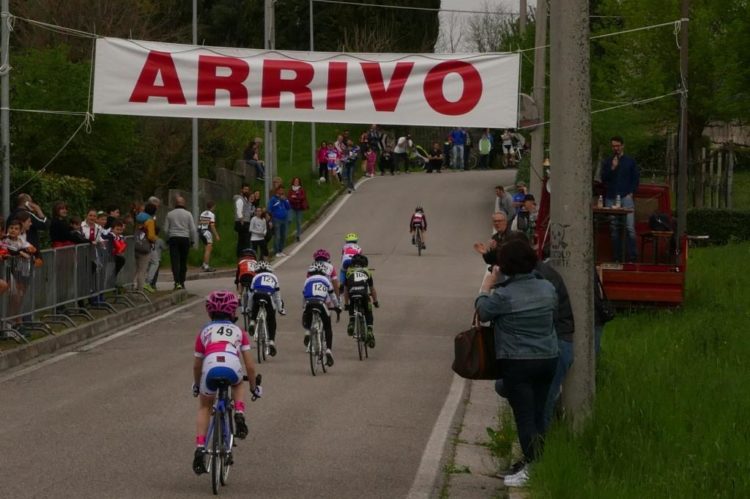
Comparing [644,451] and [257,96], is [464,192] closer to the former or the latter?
[257,96]

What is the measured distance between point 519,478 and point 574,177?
2293 millimetres

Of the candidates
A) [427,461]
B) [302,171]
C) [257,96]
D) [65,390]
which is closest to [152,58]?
[257,96]

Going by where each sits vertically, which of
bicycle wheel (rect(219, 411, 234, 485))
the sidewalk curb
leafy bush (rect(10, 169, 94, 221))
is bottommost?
the sidewalk curb

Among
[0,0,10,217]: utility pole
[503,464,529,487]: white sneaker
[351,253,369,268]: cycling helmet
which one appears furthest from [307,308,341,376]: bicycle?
[503,464,529,487]: white sneaker

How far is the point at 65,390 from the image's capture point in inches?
612

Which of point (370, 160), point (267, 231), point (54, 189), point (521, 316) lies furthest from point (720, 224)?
point (521, 316)

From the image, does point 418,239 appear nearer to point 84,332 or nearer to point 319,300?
point 84,332

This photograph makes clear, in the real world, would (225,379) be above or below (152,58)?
below

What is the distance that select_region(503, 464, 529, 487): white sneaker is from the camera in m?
9.90

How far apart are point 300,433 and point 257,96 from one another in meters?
6.94

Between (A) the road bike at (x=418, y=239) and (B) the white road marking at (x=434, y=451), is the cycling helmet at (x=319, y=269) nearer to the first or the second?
(B) the white road marking at (x=434, y=451)

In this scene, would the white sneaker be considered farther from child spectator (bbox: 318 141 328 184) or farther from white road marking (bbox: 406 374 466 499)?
child spectator (bbox: 318 141 328 184)

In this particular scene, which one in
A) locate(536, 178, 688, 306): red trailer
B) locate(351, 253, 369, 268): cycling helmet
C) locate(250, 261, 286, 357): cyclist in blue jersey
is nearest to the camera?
locate(250, 261, 286, 357): cyclist in blue jersey

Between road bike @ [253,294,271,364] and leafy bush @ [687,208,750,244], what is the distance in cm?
1931
